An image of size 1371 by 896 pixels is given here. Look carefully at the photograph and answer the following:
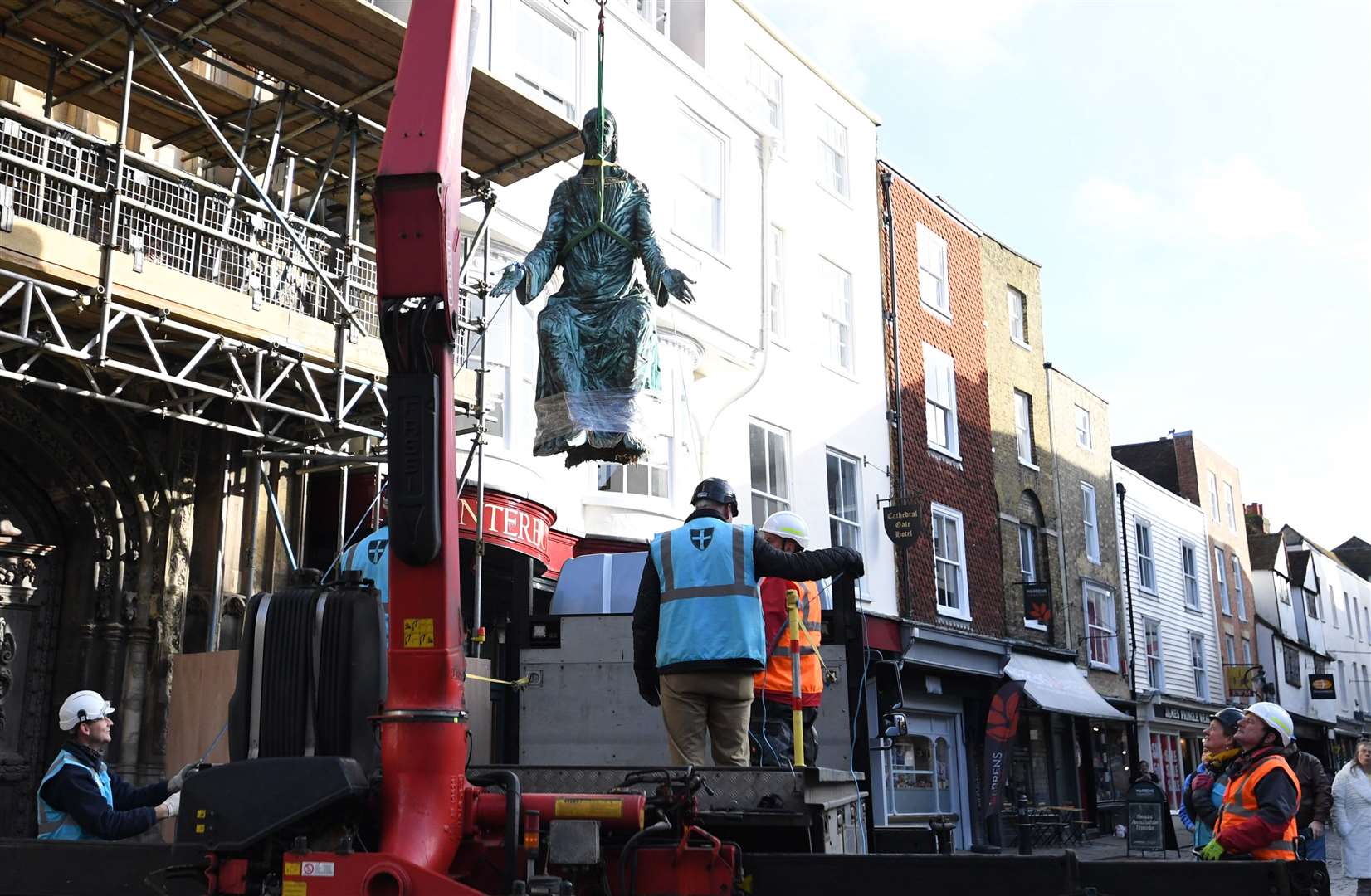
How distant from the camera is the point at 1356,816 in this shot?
9.64 meters

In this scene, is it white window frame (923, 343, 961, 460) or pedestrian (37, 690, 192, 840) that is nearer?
pedestrian (37, 690, 192, 840)

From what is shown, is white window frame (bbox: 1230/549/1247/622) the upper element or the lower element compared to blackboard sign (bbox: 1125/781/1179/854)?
upper

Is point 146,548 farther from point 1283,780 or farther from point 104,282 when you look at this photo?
point 1283,780

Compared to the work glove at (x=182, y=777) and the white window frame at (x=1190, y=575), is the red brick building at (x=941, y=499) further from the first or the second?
the work glove at (x=182, y=777)

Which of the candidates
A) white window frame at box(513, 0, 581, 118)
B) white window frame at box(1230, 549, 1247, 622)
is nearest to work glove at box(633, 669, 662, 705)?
white window frame at box(513, 0, 581, 118)

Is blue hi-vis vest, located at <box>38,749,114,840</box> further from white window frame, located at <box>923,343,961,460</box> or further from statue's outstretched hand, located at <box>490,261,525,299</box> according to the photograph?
white window frame, located at <box>923,343,961,460</box>

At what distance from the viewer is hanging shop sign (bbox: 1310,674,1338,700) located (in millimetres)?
48031

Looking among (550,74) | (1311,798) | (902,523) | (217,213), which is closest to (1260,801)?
(1311,798)

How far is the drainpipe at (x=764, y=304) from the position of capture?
58.4 ft

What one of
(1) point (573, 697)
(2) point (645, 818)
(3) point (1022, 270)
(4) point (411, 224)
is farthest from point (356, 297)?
(3) point (1022, 270)

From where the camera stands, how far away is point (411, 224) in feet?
15.4

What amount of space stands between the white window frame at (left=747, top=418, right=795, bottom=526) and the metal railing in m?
8.34

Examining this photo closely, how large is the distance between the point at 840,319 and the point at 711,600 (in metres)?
17.0

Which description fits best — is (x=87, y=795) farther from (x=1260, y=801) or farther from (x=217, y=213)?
(x=217, y=213)
